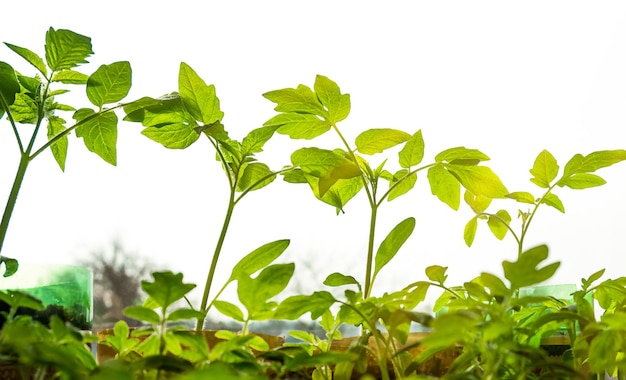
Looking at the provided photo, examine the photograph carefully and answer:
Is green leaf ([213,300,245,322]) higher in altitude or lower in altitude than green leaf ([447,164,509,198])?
lower

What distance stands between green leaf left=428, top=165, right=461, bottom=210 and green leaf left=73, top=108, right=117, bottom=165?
10.8 inches

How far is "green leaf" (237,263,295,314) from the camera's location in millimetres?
323

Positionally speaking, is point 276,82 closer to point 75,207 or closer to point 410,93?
point 410,93

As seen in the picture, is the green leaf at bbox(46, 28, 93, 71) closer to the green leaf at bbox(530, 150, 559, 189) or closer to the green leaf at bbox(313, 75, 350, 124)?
the green leaf at bbox(313, 75, 350, 124)

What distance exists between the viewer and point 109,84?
472 mm

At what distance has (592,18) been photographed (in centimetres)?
238

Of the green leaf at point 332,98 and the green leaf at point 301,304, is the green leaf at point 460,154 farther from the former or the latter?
the green leaf at point 301,304

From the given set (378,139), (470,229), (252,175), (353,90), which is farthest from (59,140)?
(353,90)

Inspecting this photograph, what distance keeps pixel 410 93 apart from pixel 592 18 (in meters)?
0.77

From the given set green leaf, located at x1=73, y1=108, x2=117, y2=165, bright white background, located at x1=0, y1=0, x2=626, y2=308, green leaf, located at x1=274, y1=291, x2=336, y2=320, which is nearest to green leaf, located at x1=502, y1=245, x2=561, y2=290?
green leaf, located at x1=274, y1=291, x2=336, y2=320

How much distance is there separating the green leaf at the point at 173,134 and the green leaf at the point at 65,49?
76mm

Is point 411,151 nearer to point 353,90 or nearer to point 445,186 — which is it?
point 445,186

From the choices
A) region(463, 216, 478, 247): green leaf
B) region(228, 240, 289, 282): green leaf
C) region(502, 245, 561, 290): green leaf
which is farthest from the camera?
region(463, 216, 478, 247): green leaf

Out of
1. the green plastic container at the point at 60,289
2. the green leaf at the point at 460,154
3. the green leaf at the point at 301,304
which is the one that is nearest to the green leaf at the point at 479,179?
the green leaf at the point at 460,154
